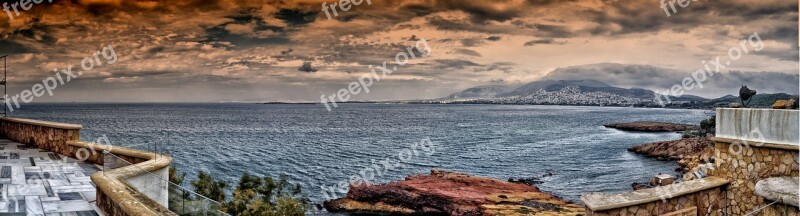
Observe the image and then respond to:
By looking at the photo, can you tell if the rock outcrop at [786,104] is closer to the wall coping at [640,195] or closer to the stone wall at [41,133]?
the wall coping at [640,195]

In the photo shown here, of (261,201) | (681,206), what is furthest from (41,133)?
(681,206)

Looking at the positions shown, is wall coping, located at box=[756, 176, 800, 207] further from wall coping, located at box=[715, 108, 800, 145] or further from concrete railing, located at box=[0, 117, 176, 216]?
concrete railing, located at box=[0, 117, 176, 216]

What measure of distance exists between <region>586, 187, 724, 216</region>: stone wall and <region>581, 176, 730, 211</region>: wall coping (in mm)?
102

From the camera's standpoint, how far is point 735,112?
954 cm

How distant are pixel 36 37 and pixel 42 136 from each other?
97.0 ft

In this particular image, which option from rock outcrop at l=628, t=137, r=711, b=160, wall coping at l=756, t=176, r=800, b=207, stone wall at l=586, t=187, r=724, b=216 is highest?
wall coping at l=756, t=176, r=800, b=207

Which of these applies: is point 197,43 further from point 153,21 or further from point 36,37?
point 36,37

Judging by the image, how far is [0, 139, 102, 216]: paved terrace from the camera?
24.5 feet

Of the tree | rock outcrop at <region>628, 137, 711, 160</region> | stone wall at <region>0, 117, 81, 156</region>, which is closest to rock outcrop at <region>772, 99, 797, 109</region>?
the tree

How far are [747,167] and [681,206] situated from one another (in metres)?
1.54

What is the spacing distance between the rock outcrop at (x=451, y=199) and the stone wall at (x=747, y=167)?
1495 centimetres

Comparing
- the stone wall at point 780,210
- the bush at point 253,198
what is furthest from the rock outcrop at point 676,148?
the stone wall at point 780,210

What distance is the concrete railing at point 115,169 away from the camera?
596 cm

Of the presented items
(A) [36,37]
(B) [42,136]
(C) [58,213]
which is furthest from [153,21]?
(C) [58,213]
